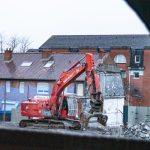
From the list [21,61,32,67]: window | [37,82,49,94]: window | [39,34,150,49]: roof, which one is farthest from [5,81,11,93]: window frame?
[39,34,150,49]: roof

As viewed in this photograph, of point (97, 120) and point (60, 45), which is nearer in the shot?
point (97, 120)

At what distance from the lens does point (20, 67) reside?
93.2 ft

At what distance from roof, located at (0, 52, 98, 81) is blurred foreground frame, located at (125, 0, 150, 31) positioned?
25094mm

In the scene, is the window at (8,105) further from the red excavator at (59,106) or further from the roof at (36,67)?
the red excavator at (59,106)

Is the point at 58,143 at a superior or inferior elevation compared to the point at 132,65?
inferior

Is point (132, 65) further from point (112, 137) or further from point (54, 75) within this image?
point (112, 137)

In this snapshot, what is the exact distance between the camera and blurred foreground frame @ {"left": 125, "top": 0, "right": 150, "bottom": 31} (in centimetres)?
97

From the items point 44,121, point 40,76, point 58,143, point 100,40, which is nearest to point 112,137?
point 58,143

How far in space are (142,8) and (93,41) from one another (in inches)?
1539

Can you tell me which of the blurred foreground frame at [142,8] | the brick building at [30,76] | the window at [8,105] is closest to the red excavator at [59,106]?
the brick building at [30,76]

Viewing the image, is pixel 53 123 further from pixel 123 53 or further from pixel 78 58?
pixel 123 53

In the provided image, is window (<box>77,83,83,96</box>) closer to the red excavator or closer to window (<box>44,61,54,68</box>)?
window (<box>44,61,54,68</box>)

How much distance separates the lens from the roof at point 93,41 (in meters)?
38.0

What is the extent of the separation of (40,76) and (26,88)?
1106mm
